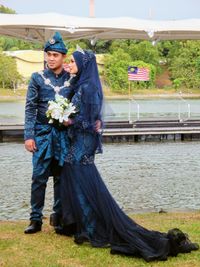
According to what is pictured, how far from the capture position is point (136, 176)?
12203 mm

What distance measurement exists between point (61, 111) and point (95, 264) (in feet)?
4.19

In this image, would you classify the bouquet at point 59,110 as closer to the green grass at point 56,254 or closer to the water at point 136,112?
the green grass at point 56,254

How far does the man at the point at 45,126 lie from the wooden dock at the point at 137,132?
13.8 m

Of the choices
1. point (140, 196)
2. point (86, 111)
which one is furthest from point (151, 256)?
point (140, 196)

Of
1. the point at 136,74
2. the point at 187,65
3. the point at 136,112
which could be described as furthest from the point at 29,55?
the point at 136,74

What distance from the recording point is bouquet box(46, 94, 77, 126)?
4750 millimetres

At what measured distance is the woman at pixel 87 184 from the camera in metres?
4.62

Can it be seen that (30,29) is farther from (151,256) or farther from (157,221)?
(151,256)

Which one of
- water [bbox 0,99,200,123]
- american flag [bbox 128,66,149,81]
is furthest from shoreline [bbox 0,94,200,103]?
american flag [bbox 128,66,149,81]

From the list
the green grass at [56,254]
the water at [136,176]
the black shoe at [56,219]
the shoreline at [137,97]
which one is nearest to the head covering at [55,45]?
the black shoe at [56,219]

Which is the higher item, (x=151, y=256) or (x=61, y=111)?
(x=61, y=111)

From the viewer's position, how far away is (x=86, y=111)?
4832 millimetres

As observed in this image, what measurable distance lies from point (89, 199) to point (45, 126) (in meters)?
0.76

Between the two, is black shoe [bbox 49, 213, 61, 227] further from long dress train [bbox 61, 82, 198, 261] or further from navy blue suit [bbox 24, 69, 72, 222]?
long dress train [bbox 61, 82, 198, 261]
